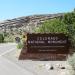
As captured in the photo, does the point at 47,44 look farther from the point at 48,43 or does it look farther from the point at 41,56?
the point at 41,56

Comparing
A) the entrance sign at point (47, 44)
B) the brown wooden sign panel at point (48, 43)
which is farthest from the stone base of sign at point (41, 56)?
the brown wooden sign panel at point (48, 43)

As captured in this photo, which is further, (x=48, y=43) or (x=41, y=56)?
(x=48, y=43)

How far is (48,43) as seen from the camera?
30.2m

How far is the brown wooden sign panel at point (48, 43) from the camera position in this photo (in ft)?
99.0

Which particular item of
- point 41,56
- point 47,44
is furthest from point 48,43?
point 41,56

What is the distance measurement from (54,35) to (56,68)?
780cm

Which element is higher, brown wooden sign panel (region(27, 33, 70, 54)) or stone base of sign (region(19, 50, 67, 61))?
brown wooden sign panel (region(27, 33, 70, 54))

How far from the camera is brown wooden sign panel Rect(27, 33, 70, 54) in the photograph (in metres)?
30.2

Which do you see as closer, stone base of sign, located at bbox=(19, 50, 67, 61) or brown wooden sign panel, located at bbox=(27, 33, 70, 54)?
stone base of sign, located at bbox=(19, 50, 67, 61)

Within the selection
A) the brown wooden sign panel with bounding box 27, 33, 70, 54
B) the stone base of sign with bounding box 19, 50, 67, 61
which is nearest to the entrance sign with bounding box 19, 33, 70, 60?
the brown wooden sign panel with bounding box 27, 33, 70, 54

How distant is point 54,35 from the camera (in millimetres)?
30234

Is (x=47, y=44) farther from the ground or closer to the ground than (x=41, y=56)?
farther from the ground

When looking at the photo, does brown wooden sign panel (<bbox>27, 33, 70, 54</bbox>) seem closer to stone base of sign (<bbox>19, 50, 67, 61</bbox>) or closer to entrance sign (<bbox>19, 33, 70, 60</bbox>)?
entrance sign (<bbox>19, 33, 70, 60</bbox>)

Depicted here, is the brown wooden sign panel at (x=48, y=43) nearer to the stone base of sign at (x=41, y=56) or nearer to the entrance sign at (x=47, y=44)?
the entrance sign at (x=47, y=44)
